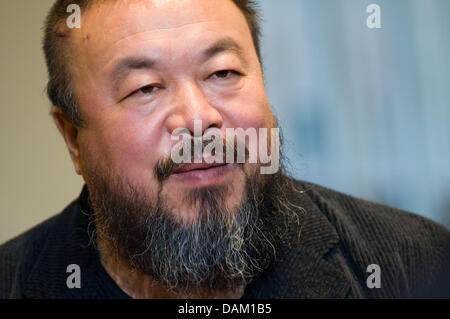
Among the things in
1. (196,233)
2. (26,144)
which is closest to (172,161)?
(196,233)

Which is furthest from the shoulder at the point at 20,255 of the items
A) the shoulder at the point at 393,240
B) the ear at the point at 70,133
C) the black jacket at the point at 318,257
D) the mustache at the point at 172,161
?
the shoulder at the point at 393,240

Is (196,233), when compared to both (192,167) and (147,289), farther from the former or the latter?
(147,289)

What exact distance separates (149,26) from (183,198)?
14.1 inches

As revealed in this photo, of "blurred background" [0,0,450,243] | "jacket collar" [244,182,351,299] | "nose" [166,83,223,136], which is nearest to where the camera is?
"nose" [166,83,223,136]

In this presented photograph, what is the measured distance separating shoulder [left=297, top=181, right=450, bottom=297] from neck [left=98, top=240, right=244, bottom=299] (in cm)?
31

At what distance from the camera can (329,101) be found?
1686 millimetres

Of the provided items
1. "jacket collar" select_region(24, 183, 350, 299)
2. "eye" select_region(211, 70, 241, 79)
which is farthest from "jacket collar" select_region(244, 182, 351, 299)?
"eye" select_region(211, 70, 241, 79)

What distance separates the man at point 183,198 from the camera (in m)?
0.99

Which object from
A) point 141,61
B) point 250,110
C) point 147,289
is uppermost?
point 141,61

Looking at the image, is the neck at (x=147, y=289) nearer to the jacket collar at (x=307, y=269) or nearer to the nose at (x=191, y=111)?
the jacket collar at (x=307, y=269)

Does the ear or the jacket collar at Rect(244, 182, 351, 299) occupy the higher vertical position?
the ear

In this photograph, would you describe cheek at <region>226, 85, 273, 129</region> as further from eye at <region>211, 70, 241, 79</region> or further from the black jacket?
the black jacket

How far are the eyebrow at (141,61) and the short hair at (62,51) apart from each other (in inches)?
6.2

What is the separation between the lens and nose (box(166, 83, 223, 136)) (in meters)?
0.95
